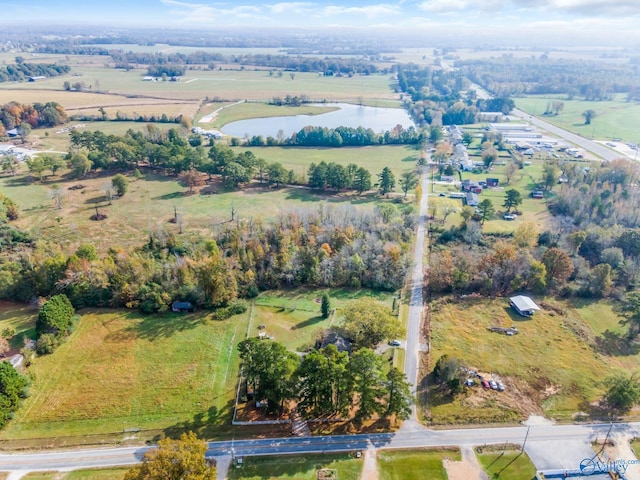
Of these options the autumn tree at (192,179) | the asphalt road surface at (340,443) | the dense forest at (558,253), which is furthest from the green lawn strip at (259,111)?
the asphalt road surface at (340,443)

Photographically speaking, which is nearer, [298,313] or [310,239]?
[298,313]

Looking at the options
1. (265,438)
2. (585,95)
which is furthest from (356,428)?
(585,95)

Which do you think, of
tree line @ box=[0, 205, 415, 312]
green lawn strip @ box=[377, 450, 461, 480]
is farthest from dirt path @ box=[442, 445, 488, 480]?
tree line @ box=[0, 205, 415, 312]

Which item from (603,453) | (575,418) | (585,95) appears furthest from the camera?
(585,95)

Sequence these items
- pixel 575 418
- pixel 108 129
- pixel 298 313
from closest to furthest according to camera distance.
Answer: pixel 575 418, pixel 298 313, pixel 108 129

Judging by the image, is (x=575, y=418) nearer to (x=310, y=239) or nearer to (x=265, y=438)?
(x=265, y=438)

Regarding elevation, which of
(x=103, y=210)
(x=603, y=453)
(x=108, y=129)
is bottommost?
(x=603, y=453)

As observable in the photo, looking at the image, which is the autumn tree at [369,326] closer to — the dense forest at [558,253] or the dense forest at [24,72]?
the dense forest at [558,253]
